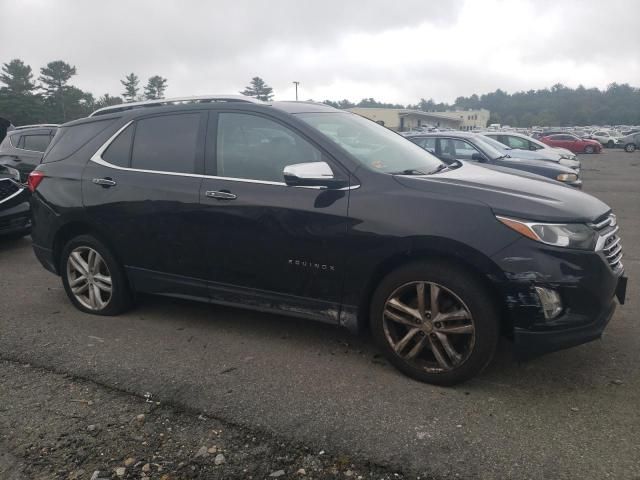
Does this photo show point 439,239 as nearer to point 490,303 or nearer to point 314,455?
point 490,303

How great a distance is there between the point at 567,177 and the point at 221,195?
28.1 ft

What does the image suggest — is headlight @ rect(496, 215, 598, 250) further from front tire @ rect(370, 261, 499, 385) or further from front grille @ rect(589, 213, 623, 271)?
front tire @ rect(370, 261, 499, 385)

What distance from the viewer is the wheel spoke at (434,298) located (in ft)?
10.5

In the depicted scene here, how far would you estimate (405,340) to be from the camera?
11.0ft

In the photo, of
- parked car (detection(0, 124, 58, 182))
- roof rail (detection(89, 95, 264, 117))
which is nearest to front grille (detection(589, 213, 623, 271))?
roof rail (detection(89, 95, 264, 117))

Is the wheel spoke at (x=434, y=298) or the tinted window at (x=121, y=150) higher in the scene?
the tinted window at (x=121, y=150)

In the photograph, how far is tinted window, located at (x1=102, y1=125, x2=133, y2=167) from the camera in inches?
173

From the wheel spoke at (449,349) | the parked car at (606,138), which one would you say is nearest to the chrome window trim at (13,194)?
the wheel spoke at (449,349)

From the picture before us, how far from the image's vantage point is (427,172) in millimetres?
3846

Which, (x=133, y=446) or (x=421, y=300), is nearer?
(x=133, y=446)

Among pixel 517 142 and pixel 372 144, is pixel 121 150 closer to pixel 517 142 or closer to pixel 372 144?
pixel 372 144

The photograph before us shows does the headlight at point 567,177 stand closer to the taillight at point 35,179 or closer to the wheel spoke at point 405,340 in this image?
the wheel spoke at point 405,340

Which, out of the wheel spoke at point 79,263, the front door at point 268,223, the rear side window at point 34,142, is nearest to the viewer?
the front door at point 268,223

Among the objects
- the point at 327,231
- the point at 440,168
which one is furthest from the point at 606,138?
the point at 327,231
